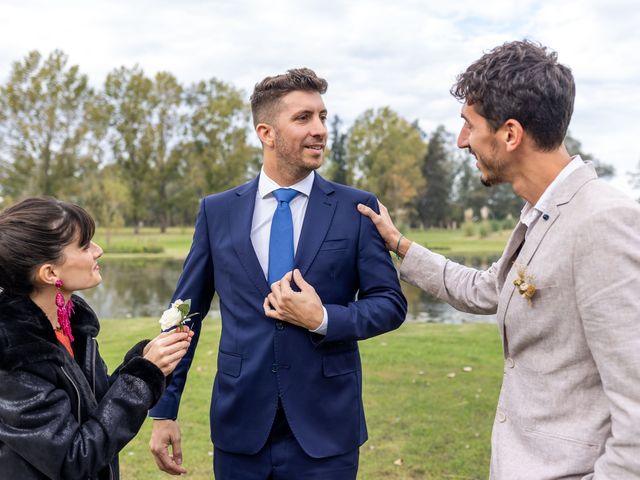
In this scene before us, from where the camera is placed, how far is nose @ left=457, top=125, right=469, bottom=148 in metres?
2.61

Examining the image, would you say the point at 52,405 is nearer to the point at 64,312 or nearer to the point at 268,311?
the point at 64,312

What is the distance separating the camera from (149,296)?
19.2 m

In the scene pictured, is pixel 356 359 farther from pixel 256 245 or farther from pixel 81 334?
pixel 81 334

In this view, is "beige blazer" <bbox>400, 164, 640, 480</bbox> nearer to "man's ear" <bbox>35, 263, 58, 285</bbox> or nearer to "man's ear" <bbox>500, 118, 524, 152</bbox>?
"man's ear" <bbox>500, 118, 524, 152</bbox>

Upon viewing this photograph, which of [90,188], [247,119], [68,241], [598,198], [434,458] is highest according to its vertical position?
[247,119]

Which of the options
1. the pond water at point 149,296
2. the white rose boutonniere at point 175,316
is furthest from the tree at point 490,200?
the white rose boutonniere at point 175,316

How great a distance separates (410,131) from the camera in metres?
46.7

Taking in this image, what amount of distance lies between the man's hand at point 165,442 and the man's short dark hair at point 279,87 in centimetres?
172

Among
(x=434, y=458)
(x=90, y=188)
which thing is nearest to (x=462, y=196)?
(x=90, y=188)

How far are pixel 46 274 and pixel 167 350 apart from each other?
0.60 meters

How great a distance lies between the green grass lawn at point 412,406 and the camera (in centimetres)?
567

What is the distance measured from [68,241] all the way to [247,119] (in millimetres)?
40239

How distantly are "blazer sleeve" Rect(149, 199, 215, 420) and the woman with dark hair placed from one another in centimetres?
57

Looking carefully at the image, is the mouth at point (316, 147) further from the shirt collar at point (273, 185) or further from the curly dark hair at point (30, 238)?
the curly dark hair at point (30, 238)
